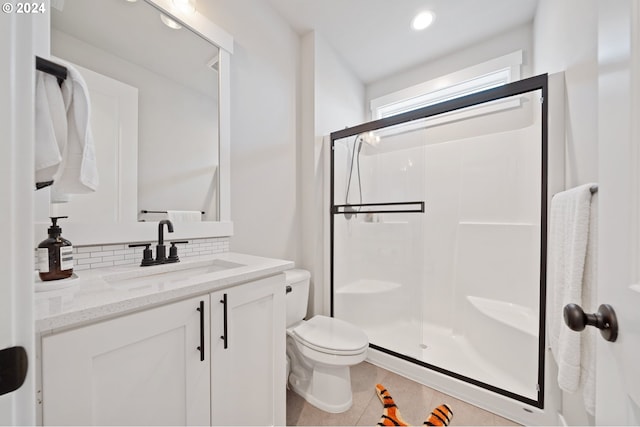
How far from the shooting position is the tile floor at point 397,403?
4.46 feet

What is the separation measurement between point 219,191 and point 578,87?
1.78 m

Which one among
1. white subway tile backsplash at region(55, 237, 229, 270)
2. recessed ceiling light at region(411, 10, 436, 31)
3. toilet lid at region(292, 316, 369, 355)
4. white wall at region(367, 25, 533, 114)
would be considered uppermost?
recessed ceiling light at region(411, 10, 436, 31)

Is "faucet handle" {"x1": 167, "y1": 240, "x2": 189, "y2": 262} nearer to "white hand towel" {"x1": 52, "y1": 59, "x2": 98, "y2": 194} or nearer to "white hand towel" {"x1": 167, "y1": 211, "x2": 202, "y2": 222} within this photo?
"white hand towel" {"x1": 167, "y1": 211, "x2": 202, "y2": 222}

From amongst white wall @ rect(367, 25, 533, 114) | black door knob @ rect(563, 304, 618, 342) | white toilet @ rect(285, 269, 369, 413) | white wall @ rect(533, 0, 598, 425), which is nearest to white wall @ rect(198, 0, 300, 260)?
white toilet @ rect(285, 269, 369, 413)

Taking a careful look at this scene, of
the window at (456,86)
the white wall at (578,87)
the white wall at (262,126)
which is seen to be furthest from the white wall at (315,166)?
the white wall at (578,87)

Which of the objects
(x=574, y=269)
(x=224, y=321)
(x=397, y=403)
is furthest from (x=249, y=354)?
(x=574, y=269)

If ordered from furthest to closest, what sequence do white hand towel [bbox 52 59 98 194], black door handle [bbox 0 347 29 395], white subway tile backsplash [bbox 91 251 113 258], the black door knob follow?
white subway tile backsplash [bbox 91 251 113 258] → white hand towel [bbox 52 59 98 194] → the black door knob → black door handle [bbox 0 347 29 395]

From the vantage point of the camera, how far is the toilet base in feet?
4.71

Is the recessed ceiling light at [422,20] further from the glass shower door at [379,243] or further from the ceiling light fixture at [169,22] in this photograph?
the ceiling light fixture at [169,22]

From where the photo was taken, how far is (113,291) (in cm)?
74

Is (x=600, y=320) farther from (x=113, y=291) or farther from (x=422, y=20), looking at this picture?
(x=422, y=20)

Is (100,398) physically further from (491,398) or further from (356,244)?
(491,398)

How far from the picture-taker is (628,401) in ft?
1.43

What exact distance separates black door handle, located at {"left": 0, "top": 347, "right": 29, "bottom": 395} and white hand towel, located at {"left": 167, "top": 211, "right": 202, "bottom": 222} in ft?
3.46
